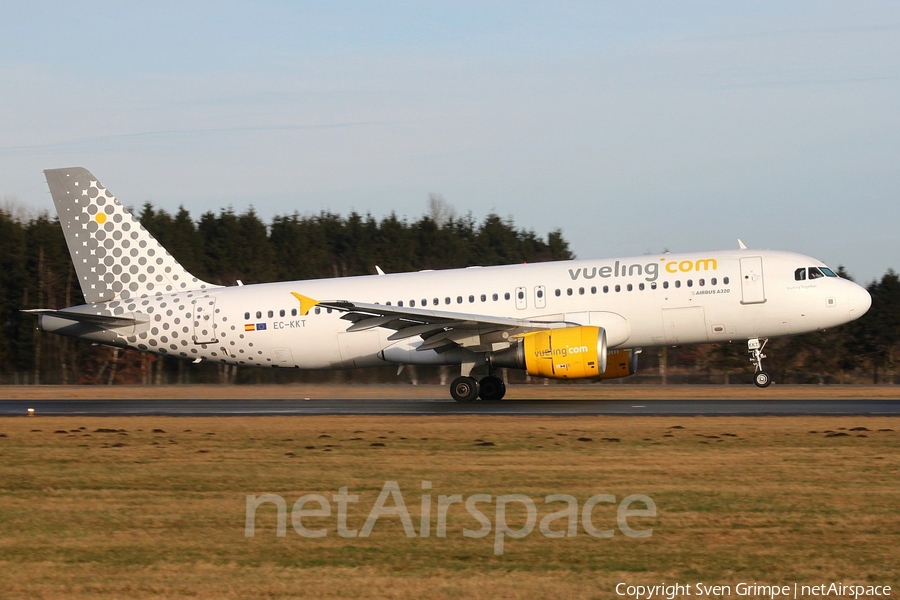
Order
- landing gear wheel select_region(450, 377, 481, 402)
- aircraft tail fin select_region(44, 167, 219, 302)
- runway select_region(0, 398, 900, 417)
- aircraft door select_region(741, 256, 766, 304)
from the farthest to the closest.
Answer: aircraft tail fin select_region(44, 167, 219, 302) < landing gear wheel select_region(450, 377, 481, 402) < aircraft door select_region(741, 256, 766, 304) < runway select_region(0, 398, 900, 417)

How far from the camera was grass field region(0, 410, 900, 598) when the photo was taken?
26.8ft

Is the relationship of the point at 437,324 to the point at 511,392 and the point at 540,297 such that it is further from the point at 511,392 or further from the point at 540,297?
the point at 511,392

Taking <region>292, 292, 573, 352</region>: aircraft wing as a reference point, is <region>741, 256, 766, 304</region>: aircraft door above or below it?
above

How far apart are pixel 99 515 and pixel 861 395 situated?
23.5m

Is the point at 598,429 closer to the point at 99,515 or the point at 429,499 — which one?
the point at 429,499

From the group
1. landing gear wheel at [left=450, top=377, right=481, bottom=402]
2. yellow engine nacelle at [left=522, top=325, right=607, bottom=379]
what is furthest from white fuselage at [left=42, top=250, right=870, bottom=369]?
yellow engine nacelle at [left=522, top=325, right=607, bottom=379]

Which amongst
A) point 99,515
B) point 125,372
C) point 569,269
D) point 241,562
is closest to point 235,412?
point 569,269

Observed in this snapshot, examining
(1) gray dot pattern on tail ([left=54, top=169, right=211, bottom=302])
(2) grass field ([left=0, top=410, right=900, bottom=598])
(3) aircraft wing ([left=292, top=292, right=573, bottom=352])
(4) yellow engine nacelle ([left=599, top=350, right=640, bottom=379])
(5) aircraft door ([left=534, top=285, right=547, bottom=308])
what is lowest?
(2) grass field ([left=0, top=410, right=900, bottom=598])

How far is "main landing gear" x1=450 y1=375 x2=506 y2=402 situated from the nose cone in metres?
→ 9.25

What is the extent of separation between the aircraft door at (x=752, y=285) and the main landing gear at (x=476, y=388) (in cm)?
674

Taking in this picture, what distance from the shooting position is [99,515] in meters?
11.0

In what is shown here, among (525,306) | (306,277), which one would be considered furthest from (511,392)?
(306,277)

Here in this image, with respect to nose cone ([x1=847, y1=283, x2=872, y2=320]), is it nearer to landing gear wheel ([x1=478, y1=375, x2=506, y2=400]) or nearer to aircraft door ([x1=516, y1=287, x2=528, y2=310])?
aircraft door ([x1=516, y1=287, x2=528, y2=310])

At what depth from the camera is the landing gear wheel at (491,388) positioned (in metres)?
27.7
